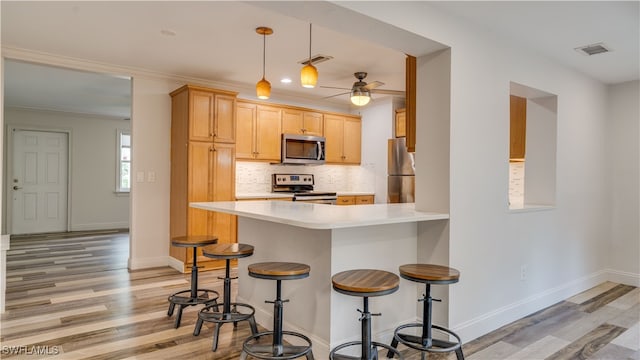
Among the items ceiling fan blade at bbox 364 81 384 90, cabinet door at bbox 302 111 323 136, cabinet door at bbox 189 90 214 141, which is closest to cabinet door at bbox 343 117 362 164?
cabinet door at bbox 302 111 323 136

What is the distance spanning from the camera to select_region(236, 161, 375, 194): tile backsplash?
19.0 feet

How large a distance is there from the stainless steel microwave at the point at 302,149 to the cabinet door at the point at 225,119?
971 mm

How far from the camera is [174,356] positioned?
2.47 meters

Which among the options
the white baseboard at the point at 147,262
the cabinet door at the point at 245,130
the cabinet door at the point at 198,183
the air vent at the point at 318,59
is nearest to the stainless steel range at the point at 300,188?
the cabinet door at the point at 245,130

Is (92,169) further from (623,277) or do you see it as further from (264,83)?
(623,277)

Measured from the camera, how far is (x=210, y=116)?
4.75 meters

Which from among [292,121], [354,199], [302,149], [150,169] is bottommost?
[354,199]

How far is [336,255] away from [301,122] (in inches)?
153

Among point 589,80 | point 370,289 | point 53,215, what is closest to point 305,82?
point 370,289

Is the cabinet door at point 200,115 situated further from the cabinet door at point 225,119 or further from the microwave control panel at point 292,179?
the microwave control panel at point 292,179

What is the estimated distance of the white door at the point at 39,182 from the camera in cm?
749

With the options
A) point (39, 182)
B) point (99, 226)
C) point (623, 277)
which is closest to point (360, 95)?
point (623, 277)

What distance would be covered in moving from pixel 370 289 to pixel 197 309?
2006mm

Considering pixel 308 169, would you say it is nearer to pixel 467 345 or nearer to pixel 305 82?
pixel 305 82
